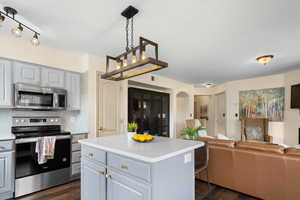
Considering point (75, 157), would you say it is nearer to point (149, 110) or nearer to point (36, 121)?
point (36, 121)

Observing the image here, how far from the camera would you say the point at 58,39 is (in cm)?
262

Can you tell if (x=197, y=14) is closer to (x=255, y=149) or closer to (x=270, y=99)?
(x=255, y=149)

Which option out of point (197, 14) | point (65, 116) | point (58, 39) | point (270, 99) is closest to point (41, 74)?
point (58, 39)

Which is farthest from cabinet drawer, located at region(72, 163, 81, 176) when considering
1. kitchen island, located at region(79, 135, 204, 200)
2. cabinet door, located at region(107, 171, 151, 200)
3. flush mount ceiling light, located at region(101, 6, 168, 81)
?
flush mount ceiling light, located at region(101, 6, 168, 81)

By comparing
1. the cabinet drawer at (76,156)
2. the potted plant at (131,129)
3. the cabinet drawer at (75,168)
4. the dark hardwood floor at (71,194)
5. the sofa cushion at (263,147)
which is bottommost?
the dark hardwood floor at (71,194)

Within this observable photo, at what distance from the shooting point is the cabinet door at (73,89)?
316 cm

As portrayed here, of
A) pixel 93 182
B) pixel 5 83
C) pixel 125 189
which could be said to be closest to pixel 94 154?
pixel 93 182

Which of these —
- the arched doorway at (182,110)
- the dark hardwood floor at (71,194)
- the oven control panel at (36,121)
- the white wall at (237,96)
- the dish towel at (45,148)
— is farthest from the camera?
the arched doorway at (182,110)

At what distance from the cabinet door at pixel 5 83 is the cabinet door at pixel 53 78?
479mm

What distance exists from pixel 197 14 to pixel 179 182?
6.52ft

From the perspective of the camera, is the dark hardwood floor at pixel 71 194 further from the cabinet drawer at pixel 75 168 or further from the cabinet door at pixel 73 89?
the cabinet door at pixel 73 89

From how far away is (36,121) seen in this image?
116 inches

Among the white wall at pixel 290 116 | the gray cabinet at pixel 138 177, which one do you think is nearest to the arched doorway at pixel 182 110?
the white wall at pixel 290 116

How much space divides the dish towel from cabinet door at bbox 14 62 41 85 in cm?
105
